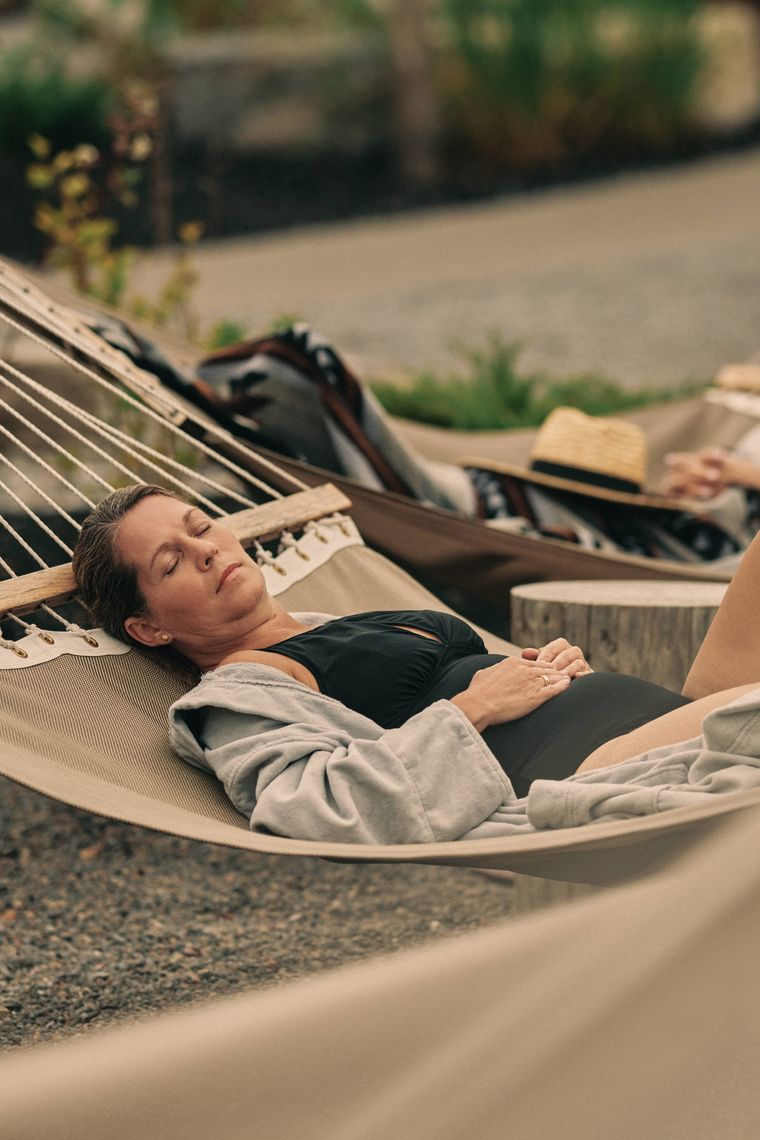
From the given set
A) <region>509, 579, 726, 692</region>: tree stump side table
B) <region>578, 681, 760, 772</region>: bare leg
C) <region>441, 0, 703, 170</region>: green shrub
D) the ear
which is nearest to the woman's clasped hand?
<region>578, 681, 760, 772</region>: bare leg

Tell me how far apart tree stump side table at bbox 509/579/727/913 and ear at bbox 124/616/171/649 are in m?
0.81

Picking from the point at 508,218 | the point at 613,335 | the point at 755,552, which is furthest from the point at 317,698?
the point at 508,218

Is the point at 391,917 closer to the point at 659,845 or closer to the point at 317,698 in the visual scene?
the point at 317,698

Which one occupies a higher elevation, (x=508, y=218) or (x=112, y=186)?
(x=112, y=186)

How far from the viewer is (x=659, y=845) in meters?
1.52

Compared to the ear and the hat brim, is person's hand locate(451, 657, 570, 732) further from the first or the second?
the hat brim

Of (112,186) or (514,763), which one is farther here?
(112,186)

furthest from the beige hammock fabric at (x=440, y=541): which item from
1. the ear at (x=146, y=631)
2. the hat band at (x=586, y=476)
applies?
the ear at (x=146, y=631)

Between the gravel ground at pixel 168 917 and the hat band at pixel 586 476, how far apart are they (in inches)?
38.5

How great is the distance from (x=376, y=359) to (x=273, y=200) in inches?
128

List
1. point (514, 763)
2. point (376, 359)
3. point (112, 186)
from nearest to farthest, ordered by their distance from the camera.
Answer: point (514, 763), point (112, 186), point (376, 359)

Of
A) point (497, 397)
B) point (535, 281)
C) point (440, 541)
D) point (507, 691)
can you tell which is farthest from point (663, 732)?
point (535, 281)

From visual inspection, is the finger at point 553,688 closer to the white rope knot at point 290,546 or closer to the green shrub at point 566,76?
the white rope knot at point 290,546

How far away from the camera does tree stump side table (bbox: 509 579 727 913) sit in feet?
8.92
